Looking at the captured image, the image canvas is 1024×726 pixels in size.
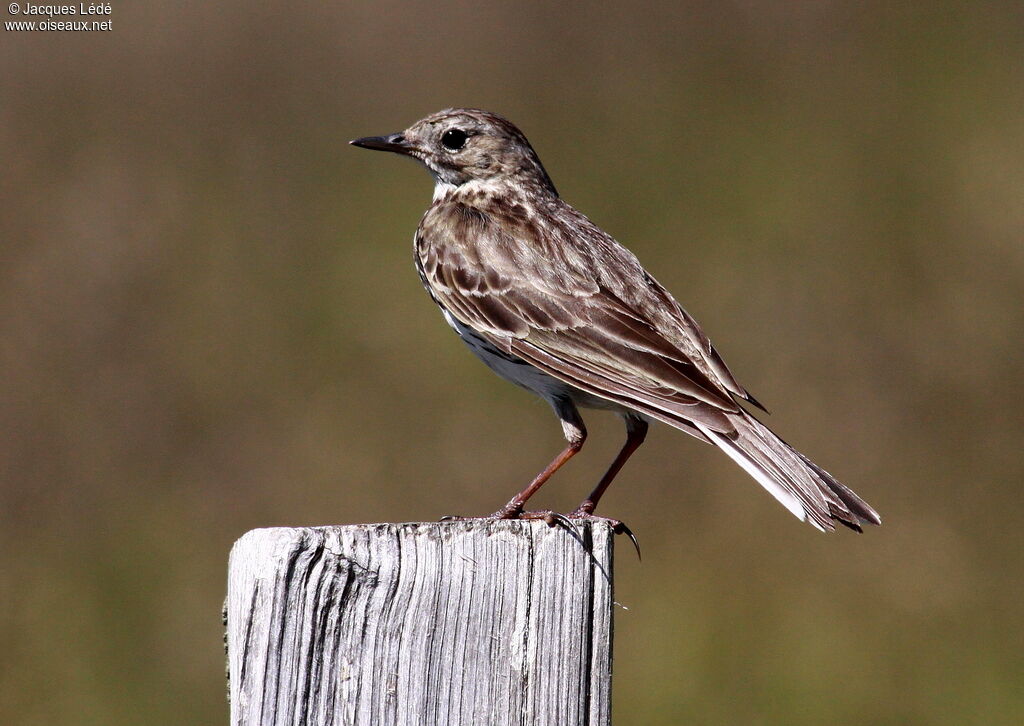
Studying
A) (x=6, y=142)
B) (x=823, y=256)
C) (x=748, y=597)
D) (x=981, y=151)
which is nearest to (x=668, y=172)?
(x=823, y=256)

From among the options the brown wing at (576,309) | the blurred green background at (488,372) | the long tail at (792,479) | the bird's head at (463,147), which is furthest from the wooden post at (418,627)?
the blurred green background at (488,372)

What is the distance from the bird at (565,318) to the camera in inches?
207

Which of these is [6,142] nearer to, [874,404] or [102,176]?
[102,176]

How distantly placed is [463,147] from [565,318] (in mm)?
1560

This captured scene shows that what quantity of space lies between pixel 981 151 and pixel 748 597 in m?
4.98

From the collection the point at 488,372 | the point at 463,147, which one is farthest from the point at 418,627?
the point at 488,372

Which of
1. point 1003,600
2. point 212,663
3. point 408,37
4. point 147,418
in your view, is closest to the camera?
point 212,663

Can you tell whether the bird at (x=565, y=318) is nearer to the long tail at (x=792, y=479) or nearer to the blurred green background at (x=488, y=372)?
the long tail at (x=792, y=479)

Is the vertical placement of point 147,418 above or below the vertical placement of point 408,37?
below

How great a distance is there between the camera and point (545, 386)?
611cm

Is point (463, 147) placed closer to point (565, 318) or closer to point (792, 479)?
point (565, 318)

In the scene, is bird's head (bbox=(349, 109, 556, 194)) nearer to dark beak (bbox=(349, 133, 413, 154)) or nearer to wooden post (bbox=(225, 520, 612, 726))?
dark beak (bbox=(349, 133, 413, 154))

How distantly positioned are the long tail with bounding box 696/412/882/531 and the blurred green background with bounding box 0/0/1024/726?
3.16m

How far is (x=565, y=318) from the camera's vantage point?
5992mm
